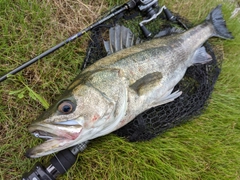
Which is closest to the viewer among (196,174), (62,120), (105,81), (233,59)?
(62,120)

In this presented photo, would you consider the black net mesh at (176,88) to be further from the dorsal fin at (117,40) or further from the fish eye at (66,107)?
the fish eye at (66,107)

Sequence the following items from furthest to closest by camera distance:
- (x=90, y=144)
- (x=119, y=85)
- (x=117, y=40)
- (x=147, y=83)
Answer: (x=90, y=144) → (x=117, y=40) → (x=147, y=83) → (x=119, y=85)

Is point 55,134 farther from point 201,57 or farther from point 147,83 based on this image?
point 201,57

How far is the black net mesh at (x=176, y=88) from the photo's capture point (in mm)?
2777

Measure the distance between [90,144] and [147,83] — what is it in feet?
3.21

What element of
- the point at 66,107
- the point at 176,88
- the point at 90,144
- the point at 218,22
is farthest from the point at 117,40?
the point at 218,22

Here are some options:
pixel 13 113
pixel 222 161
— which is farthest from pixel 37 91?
pixel 222 161

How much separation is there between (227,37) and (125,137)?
187cm

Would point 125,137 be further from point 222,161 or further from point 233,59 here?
point 233,59

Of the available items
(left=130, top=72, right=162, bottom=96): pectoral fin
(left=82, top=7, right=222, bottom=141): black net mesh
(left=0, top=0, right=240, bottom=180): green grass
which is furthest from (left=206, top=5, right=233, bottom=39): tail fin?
(left=130, top=72, right=162, bottom=96): pectoral fin

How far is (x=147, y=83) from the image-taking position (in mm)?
2438

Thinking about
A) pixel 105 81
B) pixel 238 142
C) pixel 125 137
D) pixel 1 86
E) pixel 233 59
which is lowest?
pixel 238 142

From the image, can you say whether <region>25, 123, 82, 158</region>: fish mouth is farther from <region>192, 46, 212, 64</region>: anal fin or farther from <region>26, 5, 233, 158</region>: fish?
<region>192, 46, 212, 64</region>: anal fin

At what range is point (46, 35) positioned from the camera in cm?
297
